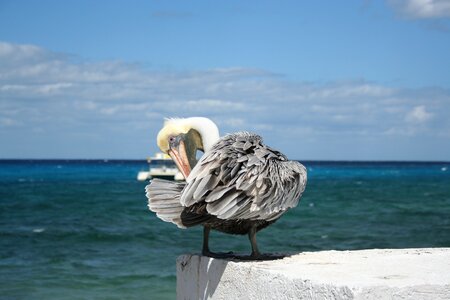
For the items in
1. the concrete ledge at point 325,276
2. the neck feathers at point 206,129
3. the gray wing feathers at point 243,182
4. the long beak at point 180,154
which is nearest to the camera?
the concrete ledge at point 325,276

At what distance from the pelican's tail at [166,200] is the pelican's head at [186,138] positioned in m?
0.56

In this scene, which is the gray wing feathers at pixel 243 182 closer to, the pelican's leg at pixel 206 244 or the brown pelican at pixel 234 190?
the brown pelican at pixel 234 190

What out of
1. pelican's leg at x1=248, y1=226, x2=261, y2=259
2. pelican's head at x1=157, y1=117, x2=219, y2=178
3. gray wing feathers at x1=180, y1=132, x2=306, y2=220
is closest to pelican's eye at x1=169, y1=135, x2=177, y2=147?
pelican's head at x1=157, y1=117, x2=219, y2=178

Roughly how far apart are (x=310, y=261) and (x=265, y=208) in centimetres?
41

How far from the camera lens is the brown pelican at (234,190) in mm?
4484

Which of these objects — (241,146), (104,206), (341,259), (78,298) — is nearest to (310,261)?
(341,259)

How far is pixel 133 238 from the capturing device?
19.4 metres

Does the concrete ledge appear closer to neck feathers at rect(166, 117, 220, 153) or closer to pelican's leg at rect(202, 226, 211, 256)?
pelican's leg at rect(202, 226, 211, 256)

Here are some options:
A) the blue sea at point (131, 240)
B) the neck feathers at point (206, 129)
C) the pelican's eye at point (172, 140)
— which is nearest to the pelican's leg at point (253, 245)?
the neck feathers at point (206, 129)

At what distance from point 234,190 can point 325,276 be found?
89 centimetres

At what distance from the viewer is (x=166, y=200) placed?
16.1ft

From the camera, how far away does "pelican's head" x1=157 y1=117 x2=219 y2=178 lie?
551 cm

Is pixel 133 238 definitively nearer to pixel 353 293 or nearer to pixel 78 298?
pixel 78 298

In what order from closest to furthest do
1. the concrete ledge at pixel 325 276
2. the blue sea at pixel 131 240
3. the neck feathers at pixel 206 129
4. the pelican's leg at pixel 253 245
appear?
the concrete ledge at pixel 325 276, the pelican's leg at pixel 253 245, the neck feathers at pixel 206 129, the blue sea at pixel 131 240
